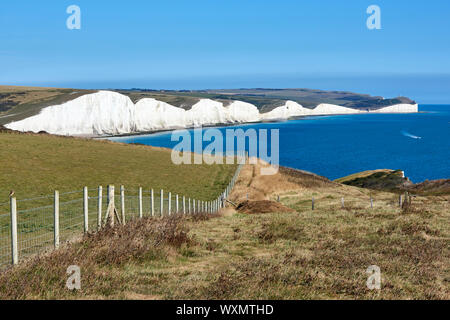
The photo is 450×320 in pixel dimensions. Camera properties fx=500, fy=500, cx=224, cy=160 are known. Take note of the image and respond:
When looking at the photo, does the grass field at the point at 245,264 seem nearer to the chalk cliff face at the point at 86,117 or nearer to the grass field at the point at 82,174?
the grass field at the point at 82,174

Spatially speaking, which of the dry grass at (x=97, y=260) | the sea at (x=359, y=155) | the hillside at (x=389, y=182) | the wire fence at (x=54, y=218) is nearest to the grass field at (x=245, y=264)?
the dry grass at (x=97, y=260)

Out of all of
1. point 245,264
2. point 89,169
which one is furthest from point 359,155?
point 245,264

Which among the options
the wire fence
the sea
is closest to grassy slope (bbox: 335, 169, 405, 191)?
the sea

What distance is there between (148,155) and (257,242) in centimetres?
5190

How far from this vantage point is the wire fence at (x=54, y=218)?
12.0 meters

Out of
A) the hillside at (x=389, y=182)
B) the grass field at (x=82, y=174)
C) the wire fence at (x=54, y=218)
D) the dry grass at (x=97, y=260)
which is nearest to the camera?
the dry grass at (x=97, y=260)

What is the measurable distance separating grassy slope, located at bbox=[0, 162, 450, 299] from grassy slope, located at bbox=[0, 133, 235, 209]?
62.3 feet

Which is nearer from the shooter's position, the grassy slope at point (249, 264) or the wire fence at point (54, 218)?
the grassy slope at point (249, 264)

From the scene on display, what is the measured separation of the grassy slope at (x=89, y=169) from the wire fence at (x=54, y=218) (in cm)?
473

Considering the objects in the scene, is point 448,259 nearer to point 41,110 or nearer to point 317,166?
point 317,166

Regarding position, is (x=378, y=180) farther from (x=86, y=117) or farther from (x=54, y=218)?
(x=86, y=117)

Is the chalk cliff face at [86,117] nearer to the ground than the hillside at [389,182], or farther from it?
farther from it

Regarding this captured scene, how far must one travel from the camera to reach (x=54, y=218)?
11945 millimetres

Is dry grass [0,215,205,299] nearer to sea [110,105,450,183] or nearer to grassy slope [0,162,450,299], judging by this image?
grassy slope [0,162,450,299]
